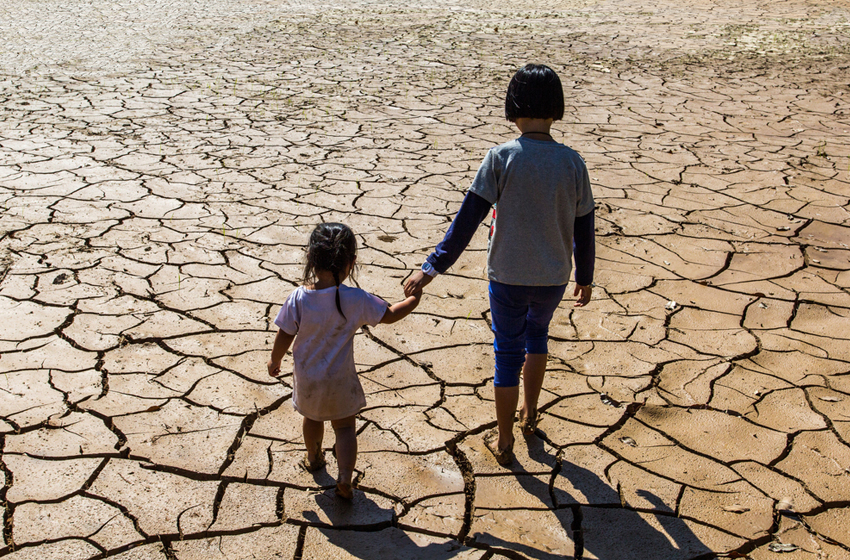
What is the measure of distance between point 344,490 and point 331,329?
467 mm

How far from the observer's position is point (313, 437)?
2.25 metres

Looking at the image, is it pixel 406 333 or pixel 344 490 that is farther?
pixel 406 333

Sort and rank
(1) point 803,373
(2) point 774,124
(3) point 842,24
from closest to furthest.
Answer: (1) point 803,373
(2) point 774,124
(3) point 842,24

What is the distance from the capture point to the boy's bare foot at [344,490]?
2158mm

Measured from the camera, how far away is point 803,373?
296 centimetres

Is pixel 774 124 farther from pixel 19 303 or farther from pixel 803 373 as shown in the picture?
pixel 19 303

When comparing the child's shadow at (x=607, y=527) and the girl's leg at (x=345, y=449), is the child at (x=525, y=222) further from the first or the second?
the girl's leg at (x=345, y=449)

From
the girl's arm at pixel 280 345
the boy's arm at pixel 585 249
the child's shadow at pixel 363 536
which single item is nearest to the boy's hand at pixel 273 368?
the girl's arm at pixel 280 345

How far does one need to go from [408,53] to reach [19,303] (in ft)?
23.9

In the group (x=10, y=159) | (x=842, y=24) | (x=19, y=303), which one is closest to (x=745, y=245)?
(x=19, y=303)

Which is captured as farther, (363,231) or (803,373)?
(363,231)

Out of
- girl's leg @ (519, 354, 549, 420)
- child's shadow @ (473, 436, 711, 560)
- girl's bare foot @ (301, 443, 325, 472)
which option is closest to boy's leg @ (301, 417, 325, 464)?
girl's bare foot @ (301, 443, 325, 472)

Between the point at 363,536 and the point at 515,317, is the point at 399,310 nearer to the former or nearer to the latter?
the point at 515,317

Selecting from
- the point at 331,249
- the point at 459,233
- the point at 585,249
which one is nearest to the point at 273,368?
the point at 331,249
